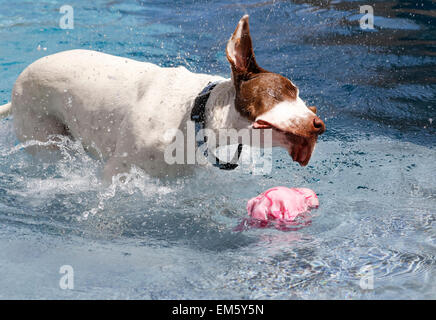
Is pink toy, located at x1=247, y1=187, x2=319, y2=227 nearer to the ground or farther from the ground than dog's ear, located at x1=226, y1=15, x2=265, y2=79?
nearer to the ground

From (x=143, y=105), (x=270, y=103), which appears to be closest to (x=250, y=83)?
(x=270, y=103)

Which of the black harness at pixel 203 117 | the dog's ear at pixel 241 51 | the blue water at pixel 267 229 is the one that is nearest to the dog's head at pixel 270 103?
the dog's ear at pixel 241 51

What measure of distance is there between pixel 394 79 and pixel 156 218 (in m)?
3.51

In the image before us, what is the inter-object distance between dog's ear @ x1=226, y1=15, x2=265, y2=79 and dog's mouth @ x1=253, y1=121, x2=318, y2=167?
0.27 meters

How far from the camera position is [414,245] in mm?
2902

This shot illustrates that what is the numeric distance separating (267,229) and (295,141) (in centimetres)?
68

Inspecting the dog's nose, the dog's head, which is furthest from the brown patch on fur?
the dog's nose

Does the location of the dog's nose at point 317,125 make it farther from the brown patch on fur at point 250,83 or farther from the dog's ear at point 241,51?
the dog's ear at point 241,51

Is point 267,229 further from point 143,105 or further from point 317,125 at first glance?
point 143,105

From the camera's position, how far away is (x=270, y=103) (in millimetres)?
2455

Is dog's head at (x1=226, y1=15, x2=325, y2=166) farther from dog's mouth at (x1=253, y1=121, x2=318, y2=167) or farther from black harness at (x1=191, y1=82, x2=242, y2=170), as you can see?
black harness at (x1=191, y1=82, x2=242, y2=170)

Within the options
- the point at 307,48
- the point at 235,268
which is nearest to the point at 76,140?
the point at 235,268

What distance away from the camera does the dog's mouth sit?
246cm
